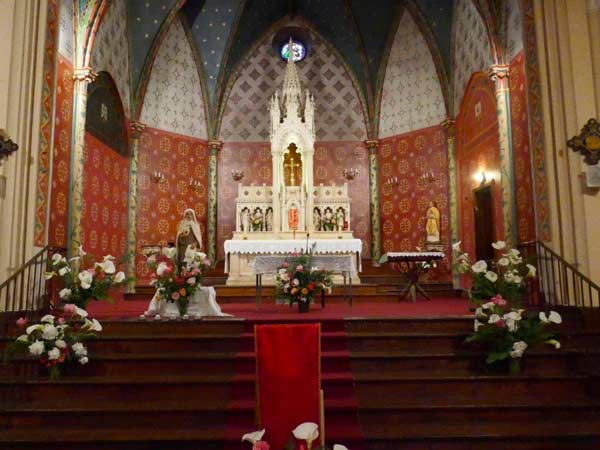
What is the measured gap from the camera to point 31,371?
5664mm

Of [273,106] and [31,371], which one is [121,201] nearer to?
[273,106]

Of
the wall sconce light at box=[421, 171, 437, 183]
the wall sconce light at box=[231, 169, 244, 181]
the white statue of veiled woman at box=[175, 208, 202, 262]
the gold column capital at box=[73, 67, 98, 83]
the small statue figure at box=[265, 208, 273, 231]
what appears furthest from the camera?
the wall sconce light at box=[231, 169, 244, 181]

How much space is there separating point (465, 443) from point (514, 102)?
7384mm

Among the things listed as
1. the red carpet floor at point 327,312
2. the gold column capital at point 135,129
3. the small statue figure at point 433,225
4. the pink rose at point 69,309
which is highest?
the gold column capital at point 135,129

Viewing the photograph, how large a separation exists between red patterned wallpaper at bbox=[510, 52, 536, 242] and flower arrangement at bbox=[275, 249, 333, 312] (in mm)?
4115

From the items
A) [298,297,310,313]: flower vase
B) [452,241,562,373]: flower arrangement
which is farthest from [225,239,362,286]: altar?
[452,241,562,373]: flower arrangement

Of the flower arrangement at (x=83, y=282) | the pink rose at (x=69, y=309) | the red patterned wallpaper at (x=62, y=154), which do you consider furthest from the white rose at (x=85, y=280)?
the red patterned wallpaper at (x=62, y=154)

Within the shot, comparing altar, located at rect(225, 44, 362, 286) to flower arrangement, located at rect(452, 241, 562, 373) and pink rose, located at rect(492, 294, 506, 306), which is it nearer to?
flower arrangement, located at rect(452, 241, 562, 373)

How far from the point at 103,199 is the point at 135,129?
2.30m

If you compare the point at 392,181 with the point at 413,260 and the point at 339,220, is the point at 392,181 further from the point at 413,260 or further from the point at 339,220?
the point at 413,260

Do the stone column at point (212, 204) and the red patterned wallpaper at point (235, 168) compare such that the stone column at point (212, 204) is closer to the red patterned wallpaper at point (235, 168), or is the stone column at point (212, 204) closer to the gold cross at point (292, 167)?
the red patterned wallpaper at point (235, 168)

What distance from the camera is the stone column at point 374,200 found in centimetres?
1467

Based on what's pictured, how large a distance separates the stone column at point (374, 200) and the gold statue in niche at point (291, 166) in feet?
7.59

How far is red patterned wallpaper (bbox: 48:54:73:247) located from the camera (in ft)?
30.5
